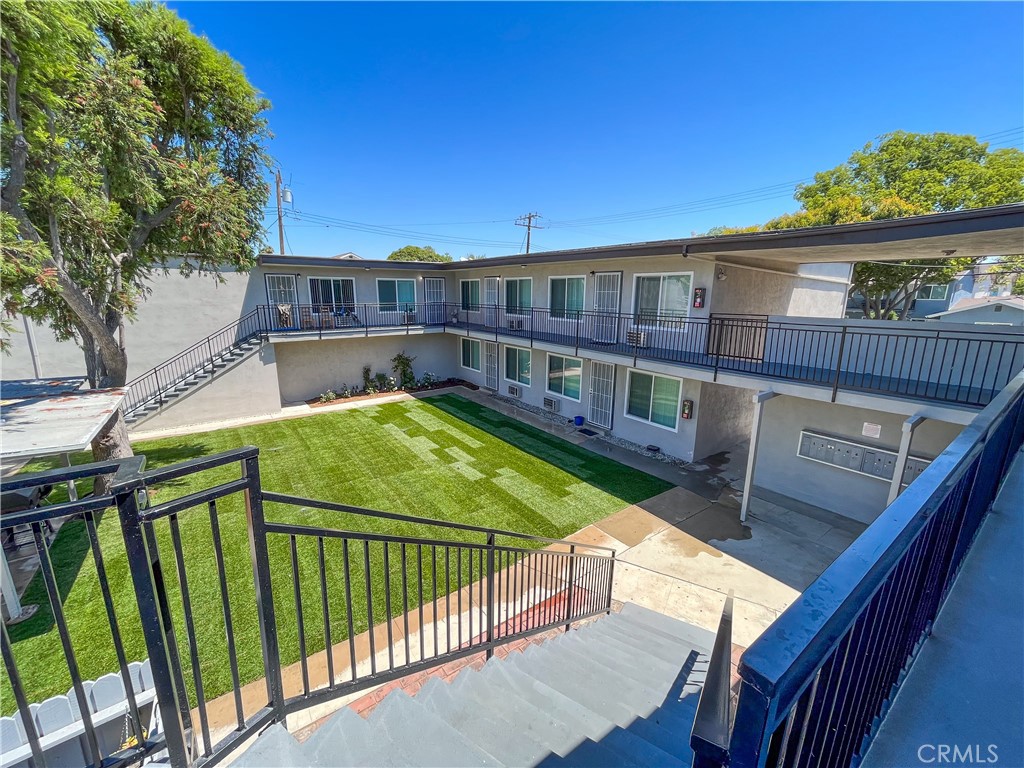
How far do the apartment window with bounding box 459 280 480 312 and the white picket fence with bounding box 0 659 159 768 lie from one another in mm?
15799

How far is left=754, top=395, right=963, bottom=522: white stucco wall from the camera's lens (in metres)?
7.82

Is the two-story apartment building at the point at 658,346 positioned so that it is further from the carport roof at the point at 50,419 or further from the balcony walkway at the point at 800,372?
the carport roof at the point at 50,419

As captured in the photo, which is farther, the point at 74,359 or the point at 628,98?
the point at 628,98

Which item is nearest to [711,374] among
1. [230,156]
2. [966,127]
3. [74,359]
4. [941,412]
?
[941,412]

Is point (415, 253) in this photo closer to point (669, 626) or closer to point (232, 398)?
point (232, 398)

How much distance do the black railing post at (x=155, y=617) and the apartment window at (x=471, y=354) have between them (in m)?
17.2

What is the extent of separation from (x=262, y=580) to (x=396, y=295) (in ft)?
56.6

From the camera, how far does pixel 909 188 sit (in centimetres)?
1859

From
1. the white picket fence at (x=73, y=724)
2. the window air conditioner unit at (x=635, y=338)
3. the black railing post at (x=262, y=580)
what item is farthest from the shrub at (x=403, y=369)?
the black railing post at (x=262, y=580)

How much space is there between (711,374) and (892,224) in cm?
391

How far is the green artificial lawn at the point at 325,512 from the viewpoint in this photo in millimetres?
5375

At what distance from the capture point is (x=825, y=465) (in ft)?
29.1

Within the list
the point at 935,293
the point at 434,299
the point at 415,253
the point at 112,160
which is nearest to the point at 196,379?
the point at 112,160

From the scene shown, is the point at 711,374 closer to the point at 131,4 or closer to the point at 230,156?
the point at 230,156
